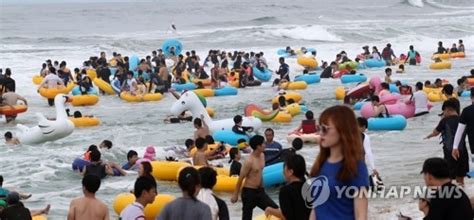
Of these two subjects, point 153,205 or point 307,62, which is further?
point 307,62

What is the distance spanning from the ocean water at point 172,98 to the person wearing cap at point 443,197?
3.67 m

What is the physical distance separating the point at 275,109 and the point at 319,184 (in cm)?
1357

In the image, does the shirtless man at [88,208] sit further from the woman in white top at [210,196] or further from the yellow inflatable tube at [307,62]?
the yellow inflatable tube at [307,62]

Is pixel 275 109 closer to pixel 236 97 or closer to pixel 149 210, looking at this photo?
pixel 236 97

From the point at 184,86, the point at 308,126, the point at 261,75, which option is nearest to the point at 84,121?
the point at 308,126

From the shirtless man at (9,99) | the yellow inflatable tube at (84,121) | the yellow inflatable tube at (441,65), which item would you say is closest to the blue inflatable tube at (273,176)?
the yellow inflatable tube at (84,121)

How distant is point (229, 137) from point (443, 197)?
10.1 metres

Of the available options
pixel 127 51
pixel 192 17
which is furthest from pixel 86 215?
pixel 192 17

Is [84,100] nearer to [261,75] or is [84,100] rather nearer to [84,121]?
[84,121]

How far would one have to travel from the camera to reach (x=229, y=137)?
15.0 meters

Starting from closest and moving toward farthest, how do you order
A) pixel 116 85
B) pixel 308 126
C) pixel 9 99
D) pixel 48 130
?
pixel 308 126
pixel 48 130
pixel 9 99
pixel 116 85

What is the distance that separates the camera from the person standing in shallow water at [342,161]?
13.9ft

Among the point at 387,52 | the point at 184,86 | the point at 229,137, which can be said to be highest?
the point at 387,52

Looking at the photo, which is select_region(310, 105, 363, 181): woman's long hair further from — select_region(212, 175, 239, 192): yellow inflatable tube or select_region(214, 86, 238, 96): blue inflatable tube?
select_region(214, 86, 238, 96): blue inflatable tube
